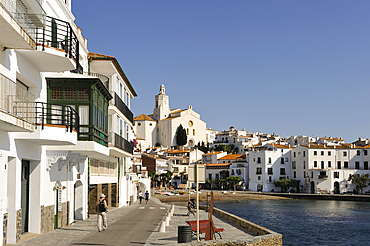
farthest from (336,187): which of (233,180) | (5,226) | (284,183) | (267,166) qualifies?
(5,226)

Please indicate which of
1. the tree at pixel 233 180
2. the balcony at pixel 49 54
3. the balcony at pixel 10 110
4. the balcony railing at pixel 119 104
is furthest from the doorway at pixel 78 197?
the tree at pixel 233 180

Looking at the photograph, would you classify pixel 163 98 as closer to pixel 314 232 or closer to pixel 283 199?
pixel 283 199

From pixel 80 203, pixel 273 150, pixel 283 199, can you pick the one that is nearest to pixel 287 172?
pixel 273 150

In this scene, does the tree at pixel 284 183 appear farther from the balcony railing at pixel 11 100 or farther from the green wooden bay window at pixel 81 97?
the balcony railing at pixel 11 100

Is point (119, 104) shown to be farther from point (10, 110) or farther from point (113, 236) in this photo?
point (10, 110)

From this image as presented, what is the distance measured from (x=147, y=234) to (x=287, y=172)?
91.6 metres

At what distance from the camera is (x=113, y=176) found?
34.0m

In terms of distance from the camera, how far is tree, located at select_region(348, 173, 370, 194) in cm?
9693

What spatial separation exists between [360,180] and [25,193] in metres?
95.9

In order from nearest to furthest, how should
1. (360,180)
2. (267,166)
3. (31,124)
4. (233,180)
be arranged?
(31,124) < (360,180) < (267,166) < (233,180)

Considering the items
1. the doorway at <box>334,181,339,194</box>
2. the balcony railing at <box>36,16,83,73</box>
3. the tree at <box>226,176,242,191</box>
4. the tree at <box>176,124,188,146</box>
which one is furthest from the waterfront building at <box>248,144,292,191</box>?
the balcony railing at <box>36,16,83,73</box>

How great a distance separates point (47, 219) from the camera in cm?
1667

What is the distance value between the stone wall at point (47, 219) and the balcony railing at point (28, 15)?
23.0 ft

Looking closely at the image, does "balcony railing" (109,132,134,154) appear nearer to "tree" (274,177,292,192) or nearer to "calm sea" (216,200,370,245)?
"calm sea" (216,200,370,245)
